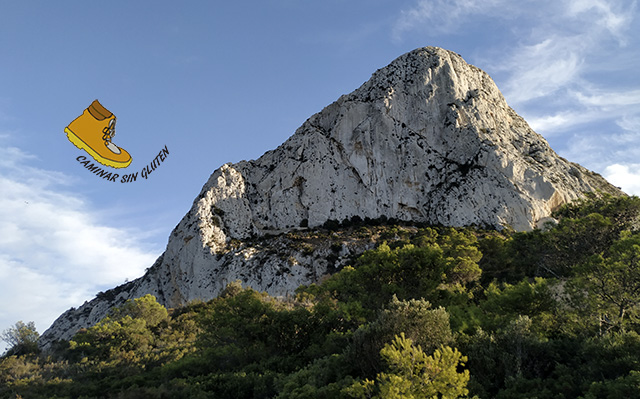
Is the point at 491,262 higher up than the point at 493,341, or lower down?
higher up

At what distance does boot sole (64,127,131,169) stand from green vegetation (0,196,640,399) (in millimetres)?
7717

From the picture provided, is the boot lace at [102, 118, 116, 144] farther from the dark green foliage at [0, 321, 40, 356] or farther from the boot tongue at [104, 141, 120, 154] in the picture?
the dark green foliage at [0, 321, 40, 356]

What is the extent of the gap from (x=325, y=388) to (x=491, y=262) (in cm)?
2925

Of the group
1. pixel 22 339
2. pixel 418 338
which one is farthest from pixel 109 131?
pixel 22 339

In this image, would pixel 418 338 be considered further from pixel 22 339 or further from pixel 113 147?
pixel 22 339

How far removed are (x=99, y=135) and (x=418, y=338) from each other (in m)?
11.3

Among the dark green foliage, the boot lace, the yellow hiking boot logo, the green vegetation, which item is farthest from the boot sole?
the dark green foliage

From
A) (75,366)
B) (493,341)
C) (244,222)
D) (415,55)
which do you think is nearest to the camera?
(493,341)

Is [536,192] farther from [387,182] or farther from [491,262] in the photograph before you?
[491,262]

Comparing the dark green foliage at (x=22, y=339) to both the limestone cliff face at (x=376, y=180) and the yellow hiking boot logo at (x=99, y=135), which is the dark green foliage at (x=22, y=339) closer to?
the limestone cliff face at (x=376, y=180)

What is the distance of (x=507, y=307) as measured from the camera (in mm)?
19062

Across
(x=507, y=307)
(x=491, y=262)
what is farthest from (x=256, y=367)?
(x=491, y=262)

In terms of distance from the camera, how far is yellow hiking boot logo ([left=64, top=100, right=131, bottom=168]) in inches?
322

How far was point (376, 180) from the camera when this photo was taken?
6494 cm
